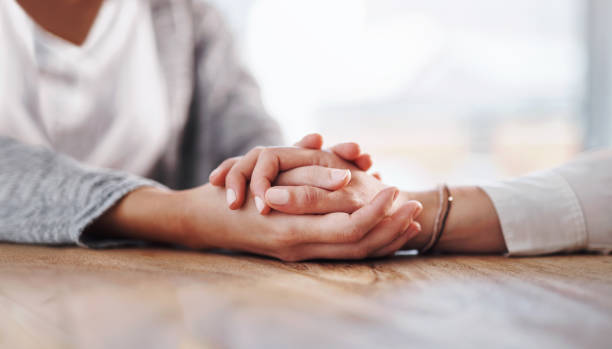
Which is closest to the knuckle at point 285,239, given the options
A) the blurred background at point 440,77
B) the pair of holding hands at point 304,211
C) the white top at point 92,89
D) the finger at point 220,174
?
the pair of holding hands at point 304,211

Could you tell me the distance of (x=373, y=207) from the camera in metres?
0.49

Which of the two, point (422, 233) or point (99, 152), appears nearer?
point (422, 233)

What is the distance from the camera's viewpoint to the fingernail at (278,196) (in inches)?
19.9

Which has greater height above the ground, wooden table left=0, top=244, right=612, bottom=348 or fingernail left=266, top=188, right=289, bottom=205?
fingernail left=266, top=188, right=289, bottom=205

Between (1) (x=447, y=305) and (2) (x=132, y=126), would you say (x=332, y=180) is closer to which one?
(1) (x=447, y=305)

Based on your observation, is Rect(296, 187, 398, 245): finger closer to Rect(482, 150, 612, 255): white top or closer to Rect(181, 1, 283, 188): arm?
Rect(482, 150, 612, 255): white top

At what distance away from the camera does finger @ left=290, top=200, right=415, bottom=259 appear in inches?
19.7

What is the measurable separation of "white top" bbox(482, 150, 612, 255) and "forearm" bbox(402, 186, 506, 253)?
0.01 meters

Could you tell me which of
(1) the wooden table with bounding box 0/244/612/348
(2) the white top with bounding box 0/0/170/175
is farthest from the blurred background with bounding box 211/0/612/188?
(1) the wooden table with bounding box 0/244/612/348

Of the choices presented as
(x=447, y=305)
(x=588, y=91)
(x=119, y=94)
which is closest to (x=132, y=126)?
(x=119, y=94)

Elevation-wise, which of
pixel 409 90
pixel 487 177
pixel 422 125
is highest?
pixel 409 90

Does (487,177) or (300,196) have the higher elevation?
(300,196)

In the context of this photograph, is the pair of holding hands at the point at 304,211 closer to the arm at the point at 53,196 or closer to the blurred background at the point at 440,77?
the arm at the point at 53,196

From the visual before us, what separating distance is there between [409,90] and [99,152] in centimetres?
205
